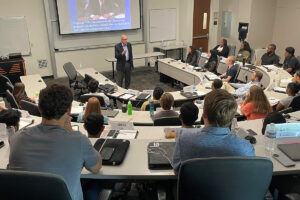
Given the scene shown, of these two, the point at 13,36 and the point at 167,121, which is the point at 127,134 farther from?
the point at 13,36

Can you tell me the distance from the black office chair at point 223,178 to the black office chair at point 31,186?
680 mm

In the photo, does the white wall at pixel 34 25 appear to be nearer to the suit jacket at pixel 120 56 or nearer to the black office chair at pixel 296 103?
Result: the suit jacket at pixel 120 56

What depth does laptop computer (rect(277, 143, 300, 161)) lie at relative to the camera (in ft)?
7.45

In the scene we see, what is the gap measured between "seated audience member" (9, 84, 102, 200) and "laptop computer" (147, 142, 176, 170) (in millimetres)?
635

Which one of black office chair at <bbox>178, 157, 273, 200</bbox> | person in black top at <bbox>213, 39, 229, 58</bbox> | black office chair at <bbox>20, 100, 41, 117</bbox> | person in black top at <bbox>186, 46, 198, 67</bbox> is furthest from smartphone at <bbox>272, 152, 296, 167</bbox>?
person in black top at <bbox>213, 39, 229, 58</bbox>

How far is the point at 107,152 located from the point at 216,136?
3.12 feet

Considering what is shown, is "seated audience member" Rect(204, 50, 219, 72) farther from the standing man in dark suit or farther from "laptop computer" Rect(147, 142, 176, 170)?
"laptop computer" Rect(147, 142, 176, 170)

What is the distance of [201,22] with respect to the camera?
35.7ft

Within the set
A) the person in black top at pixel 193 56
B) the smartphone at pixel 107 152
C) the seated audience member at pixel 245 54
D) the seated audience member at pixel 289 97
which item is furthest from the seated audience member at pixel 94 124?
the seated audience member at pixel 245 54

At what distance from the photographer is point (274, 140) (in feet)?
8.29

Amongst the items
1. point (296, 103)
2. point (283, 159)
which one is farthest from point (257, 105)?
point (283, 159)

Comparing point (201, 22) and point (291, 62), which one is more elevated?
point (201, 22)

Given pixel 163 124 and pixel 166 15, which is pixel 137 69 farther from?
pixel 163 124

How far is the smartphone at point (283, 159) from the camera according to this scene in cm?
219
